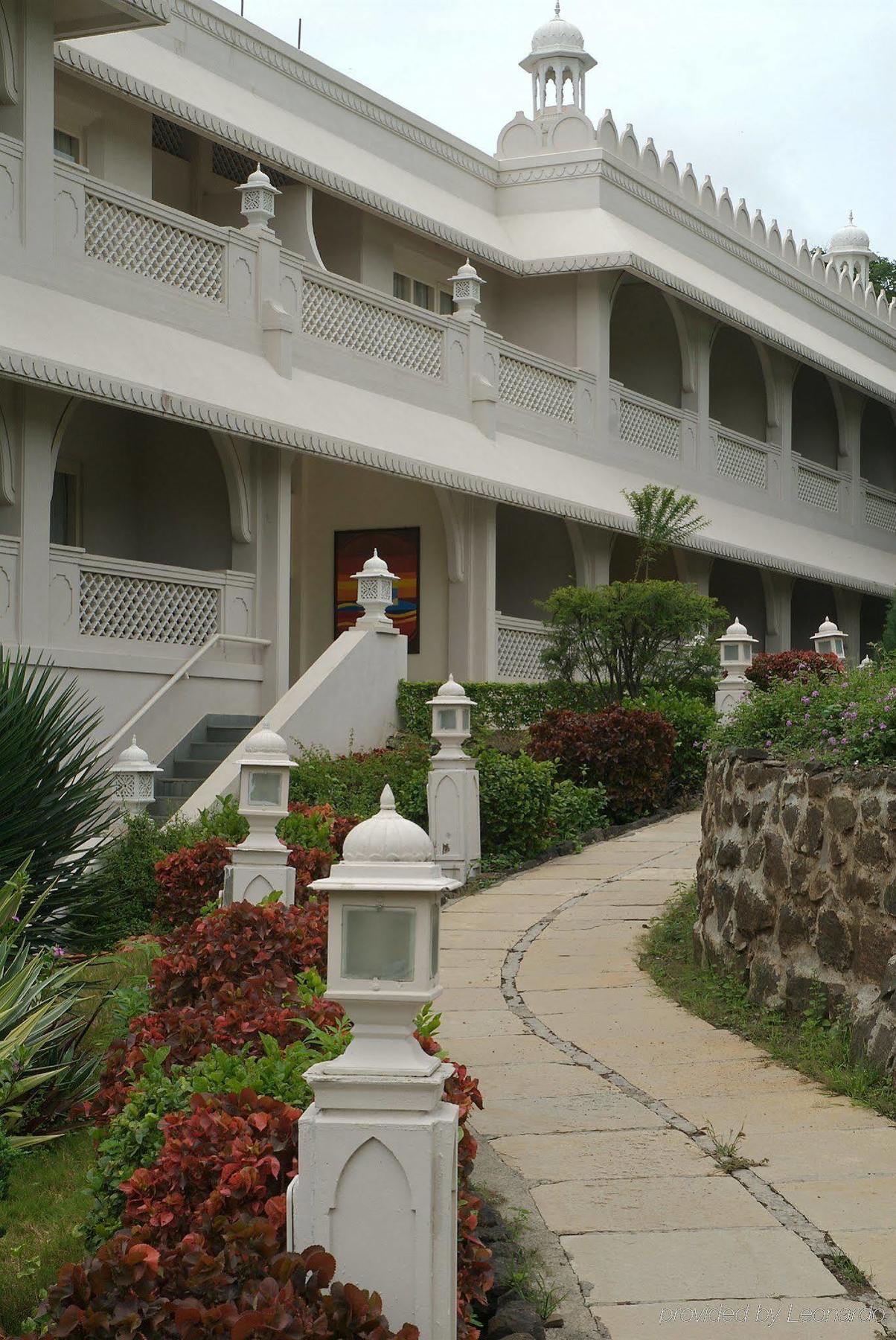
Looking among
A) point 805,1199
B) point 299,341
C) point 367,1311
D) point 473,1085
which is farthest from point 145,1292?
point 299,341

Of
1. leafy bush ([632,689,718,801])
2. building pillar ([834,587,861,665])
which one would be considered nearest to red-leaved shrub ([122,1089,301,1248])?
leafy bush ([632,689,718,801])

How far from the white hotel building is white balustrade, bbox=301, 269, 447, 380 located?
0.04m

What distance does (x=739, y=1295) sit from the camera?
415cm

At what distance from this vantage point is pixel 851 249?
110 feet

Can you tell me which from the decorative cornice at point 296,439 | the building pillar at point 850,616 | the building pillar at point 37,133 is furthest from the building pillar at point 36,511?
the building pillar at point 850,616

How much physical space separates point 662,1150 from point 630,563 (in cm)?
1929

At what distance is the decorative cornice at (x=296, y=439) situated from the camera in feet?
41.4

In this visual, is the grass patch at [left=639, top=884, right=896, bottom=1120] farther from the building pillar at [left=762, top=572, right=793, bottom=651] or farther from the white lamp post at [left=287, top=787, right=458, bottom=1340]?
the building pillar at [left=762, top=572, right=793, bottom=651]

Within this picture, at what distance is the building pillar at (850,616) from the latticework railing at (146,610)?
1456cm

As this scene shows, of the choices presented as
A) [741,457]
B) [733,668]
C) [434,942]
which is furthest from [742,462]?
[434,942]

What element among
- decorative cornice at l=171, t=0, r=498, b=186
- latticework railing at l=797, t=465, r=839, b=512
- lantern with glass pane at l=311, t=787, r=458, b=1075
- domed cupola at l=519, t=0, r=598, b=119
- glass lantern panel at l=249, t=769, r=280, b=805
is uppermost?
domed cupola at l=519, t=0, r=598, b=119

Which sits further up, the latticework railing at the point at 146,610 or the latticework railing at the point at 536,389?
the latticework railing at the point at 536,389

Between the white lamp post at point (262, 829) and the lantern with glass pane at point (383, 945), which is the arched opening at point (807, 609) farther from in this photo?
the lantern with glass pane at point (383, 945)

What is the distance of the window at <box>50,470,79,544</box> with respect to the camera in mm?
17031
